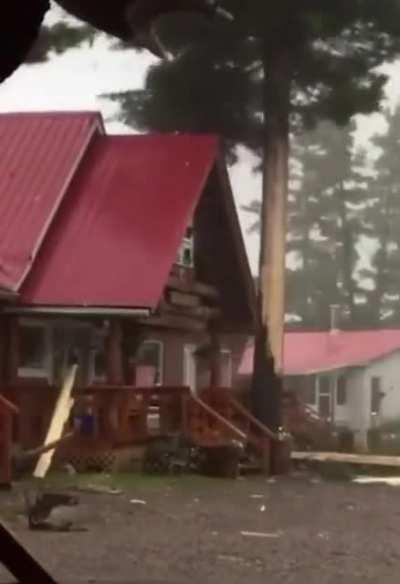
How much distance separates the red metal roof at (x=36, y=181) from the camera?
5.17 meters

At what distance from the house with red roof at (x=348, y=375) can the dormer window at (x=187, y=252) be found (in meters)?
0.64

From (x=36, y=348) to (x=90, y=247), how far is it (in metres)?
0.82

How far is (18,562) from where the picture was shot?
2.33ft

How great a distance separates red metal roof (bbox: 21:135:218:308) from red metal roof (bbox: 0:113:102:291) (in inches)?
5.1

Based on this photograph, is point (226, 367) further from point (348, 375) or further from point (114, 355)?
point (114, 355)

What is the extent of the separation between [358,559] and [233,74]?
7.61 ft

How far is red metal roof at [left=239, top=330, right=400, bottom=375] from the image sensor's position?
5.82 metres

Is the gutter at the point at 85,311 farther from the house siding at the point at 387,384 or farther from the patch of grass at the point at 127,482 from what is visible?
the house siding at the point at 387,384

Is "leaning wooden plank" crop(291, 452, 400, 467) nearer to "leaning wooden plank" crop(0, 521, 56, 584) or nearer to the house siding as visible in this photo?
the house siding

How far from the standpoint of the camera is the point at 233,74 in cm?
514

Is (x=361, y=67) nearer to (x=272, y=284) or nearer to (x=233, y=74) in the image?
(x=233, y=74)

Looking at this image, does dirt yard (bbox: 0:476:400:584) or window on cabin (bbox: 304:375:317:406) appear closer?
dirt yard (bbox: 0:476:400:584)

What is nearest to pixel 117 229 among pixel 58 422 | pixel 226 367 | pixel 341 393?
pixel 58 422

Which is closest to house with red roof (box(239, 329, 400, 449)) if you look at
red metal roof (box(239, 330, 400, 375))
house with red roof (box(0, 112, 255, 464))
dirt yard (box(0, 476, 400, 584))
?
red metal roof (box(239, 330, 400, 375))
